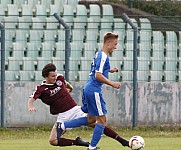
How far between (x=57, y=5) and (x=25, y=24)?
2055 millimetres

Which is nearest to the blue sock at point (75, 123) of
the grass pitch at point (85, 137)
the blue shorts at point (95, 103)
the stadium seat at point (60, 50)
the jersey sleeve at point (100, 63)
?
the blue shorts at point (95, 103)

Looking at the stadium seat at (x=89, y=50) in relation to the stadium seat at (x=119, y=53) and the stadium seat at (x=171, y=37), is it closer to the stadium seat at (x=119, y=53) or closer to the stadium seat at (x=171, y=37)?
the stadium seat at (x=119, y=53)

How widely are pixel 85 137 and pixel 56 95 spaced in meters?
4.91

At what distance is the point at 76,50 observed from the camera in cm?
2020

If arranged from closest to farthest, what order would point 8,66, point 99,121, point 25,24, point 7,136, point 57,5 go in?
point 99,121 → point 7,136 → point 8,66 → point 25,24 → point 57,5

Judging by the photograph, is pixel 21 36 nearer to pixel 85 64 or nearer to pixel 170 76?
pixel 85 64

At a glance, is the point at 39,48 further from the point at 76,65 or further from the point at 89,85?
the point at 89,85

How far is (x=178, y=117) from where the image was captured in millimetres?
20375

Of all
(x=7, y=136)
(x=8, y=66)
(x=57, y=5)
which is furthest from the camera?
(x=57, y=5)

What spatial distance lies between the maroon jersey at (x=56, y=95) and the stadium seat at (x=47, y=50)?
279 inches

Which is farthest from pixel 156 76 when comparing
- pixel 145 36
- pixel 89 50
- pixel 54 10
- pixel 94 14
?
pixel 54 10

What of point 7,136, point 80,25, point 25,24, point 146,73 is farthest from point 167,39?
point 7,136

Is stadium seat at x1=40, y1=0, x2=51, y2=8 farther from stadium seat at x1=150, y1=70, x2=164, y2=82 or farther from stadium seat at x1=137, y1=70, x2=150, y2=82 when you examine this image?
stadium seat at x1=150, y1=70, x2=164, y2=82

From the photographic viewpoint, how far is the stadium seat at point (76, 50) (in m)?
20.2
